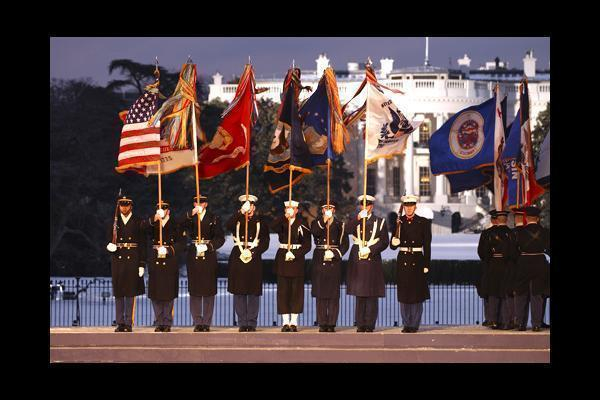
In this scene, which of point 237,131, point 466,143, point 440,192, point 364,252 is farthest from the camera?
point 440,192

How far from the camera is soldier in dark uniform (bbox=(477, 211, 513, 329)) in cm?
2567

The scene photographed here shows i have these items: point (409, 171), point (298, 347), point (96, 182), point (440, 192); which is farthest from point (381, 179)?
point (298, 347)

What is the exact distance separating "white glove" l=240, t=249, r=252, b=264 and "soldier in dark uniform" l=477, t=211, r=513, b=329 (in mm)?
3633

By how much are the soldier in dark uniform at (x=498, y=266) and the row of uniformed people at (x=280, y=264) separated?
112cm

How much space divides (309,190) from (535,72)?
54840 millimetres

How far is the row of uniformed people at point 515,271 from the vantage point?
2533 cm

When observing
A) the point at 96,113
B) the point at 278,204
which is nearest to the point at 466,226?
the point at 278,204

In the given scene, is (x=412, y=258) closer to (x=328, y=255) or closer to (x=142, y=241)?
(x=328, y=255)

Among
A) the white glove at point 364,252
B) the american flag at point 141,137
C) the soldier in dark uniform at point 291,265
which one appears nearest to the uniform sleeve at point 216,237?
the soldier in dark uniform at point 291,265

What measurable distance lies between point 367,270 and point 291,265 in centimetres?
116

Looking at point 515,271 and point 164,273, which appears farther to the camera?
point 515,271

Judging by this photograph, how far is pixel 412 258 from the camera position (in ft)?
83.1

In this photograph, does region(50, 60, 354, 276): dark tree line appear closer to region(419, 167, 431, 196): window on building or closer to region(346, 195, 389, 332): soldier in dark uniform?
region(346, 195, 389, 332): soldier in dark uniform
